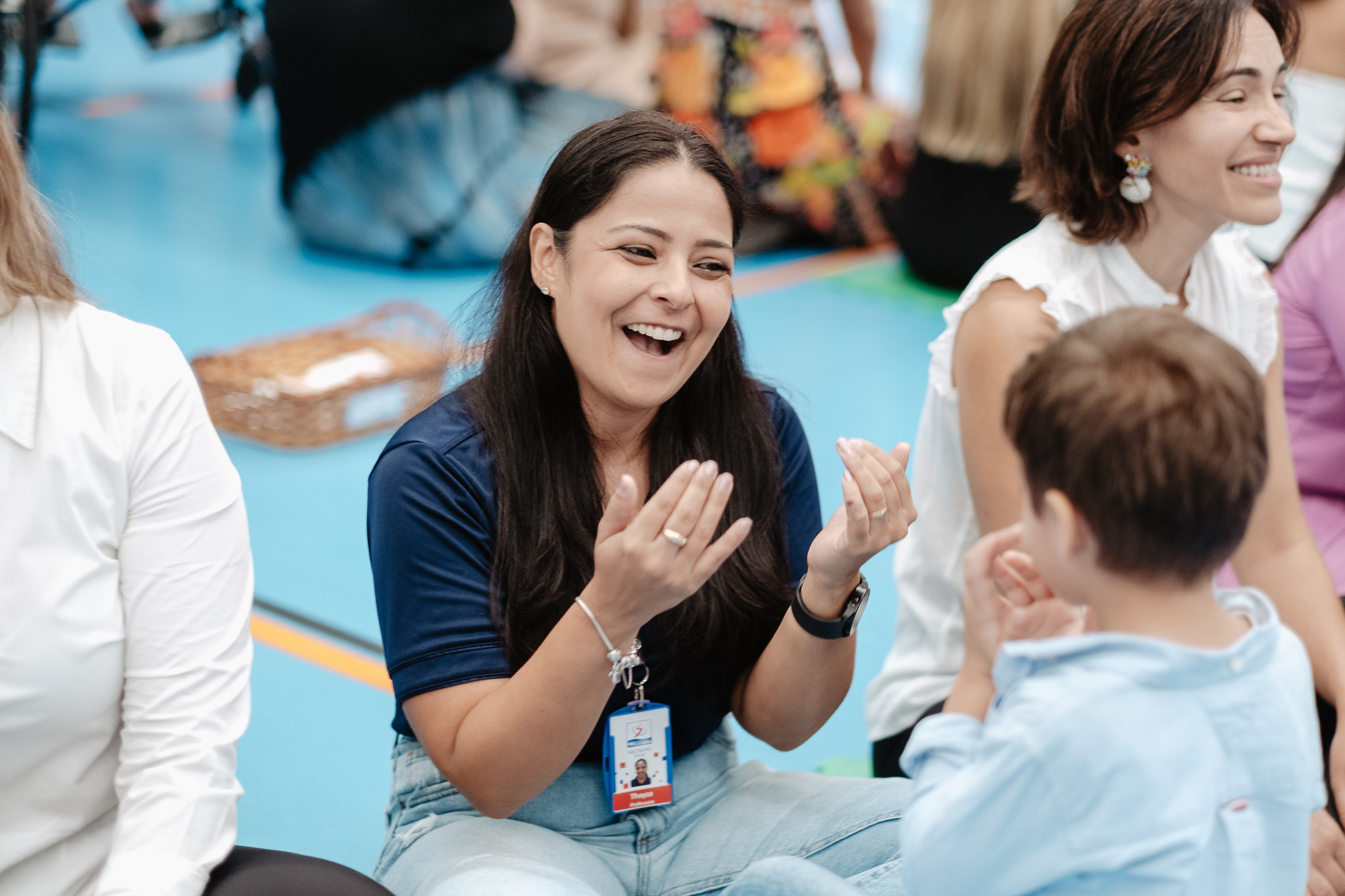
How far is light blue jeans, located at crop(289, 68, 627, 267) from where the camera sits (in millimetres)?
4969

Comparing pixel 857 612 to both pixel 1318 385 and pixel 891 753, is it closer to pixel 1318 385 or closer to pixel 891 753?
pixel 891 753

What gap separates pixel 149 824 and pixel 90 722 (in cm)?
12

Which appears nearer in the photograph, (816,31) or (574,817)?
(574,817)

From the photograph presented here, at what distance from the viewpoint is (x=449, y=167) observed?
16.4ft

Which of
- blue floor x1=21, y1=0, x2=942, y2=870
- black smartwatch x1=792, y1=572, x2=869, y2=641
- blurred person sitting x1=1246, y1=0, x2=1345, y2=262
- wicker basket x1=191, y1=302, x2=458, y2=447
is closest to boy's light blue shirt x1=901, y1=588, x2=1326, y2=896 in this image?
black smartwatch x1=792, y1=572, x2=869, y2=641

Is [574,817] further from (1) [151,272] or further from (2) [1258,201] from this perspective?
(1) [151,272]

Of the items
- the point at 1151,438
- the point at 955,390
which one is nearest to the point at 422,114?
the point at 955,390

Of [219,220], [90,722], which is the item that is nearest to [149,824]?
[90,722]

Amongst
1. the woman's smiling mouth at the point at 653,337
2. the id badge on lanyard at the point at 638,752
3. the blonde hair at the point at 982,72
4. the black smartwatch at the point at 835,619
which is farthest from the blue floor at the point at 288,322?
the blonde hair at the point at 982,72

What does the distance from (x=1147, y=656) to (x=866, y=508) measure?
425 mm

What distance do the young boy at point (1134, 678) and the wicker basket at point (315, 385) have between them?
8.60ft

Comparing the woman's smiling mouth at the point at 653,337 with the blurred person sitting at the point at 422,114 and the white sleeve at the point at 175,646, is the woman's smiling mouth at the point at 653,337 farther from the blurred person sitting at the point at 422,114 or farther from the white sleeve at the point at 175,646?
the blurred person sitting at the point at 422,114

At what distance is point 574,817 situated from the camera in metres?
1.58

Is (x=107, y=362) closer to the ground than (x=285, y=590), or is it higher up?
higher up
